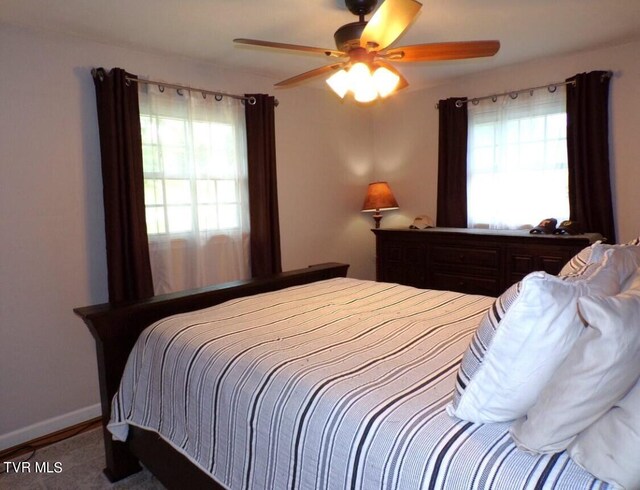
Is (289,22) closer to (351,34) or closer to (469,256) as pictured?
(351,34)

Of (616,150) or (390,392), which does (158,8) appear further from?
(616,150)

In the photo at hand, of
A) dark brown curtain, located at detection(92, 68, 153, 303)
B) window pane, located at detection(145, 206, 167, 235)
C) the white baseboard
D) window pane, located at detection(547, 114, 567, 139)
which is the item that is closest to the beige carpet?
the white baseboard

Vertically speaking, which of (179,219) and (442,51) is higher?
(442,51)

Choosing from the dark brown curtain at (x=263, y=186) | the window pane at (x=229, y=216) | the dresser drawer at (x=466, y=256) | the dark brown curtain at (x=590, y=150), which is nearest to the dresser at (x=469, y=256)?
the dresser drawer at (x=466, y=256)

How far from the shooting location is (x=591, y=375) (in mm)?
812

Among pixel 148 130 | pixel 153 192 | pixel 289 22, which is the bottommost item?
pixel 153 192

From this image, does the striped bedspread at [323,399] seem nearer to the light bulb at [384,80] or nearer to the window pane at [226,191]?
the light bulb at [384,80]

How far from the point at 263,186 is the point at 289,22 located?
49.7 inches

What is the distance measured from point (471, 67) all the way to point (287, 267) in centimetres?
225

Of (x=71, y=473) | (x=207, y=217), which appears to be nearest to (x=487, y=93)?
(x=207, y=217)

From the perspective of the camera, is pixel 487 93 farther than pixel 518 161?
Yes

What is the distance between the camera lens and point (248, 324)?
70.4 inches

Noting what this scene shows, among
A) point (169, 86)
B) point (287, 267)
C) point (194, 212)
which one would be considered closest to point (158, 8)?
point (169, 86)

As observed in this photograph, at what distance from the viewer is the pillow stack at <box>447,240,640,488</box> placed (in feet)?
2.64
